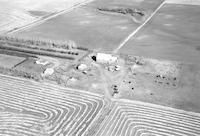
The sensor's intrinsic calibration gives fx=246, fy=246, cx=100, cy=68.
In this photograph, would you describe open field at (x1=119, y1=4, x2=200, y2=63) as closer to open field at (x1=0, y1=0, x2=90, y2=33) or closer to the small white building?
the small white building

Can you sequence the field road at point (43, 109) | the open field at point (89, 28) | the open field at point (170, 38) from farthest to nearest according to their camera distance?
1. the open field at point (89, 28)
2. the open field at point (170, 38)
3. the field road at point (43, 109)

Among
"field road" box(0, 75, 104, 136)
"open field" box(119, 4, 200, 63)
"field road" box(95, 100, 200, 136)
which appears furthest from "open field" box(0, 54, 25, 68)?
"field road" box(95, 100, 200, 136)

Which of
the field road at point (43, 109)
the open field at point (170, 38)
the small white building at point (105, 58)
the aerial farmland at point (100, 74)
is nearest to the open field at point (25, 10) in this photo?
the aerial farmland at point (100, 74)

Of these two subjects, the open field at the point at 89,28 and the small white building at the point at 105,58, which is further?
the open field at the point at 89,28

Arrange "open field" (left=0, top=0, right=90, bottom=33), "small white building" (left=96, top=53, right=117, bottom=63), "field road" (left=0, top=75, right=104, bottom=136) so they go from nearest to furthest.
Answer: "field road" (left=0, top=75, right=104, bottom=136)
"small white building" (left=96, top=53, right=117, bottom=63)
"open field" (left=0, top=0, right=90, bottom=33)

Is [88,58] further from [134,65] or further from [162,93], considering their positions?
[162,93]

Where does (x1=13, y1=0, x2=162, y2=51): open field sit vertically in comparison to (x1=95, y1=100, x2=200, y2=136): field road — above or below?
above

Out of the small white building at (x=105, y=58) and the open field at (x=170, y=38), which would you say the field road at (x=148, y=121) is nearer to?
the small white building at (x=105, y=58)

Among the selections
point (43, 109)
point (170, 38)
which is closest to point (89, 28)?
point (170, 38)
